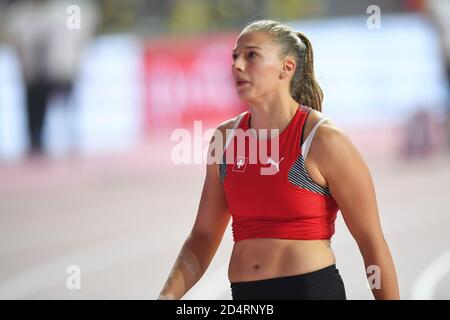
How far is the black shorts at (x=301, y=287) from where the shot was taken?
2.47 metres

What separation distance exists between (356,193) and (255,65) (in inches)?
20.4

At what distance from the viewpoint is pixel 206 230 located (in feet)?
9.14

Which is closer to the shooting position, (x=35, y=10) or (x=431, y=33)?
(x=431, y=33)

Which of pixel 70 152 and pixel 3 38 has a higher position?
pixel 3 38

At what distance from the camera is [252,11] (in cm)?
1277

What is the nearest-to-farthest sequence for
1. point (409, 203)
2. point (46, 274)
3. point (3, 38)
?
point (46, 274)
point (409, 203)
point (3, 38)
